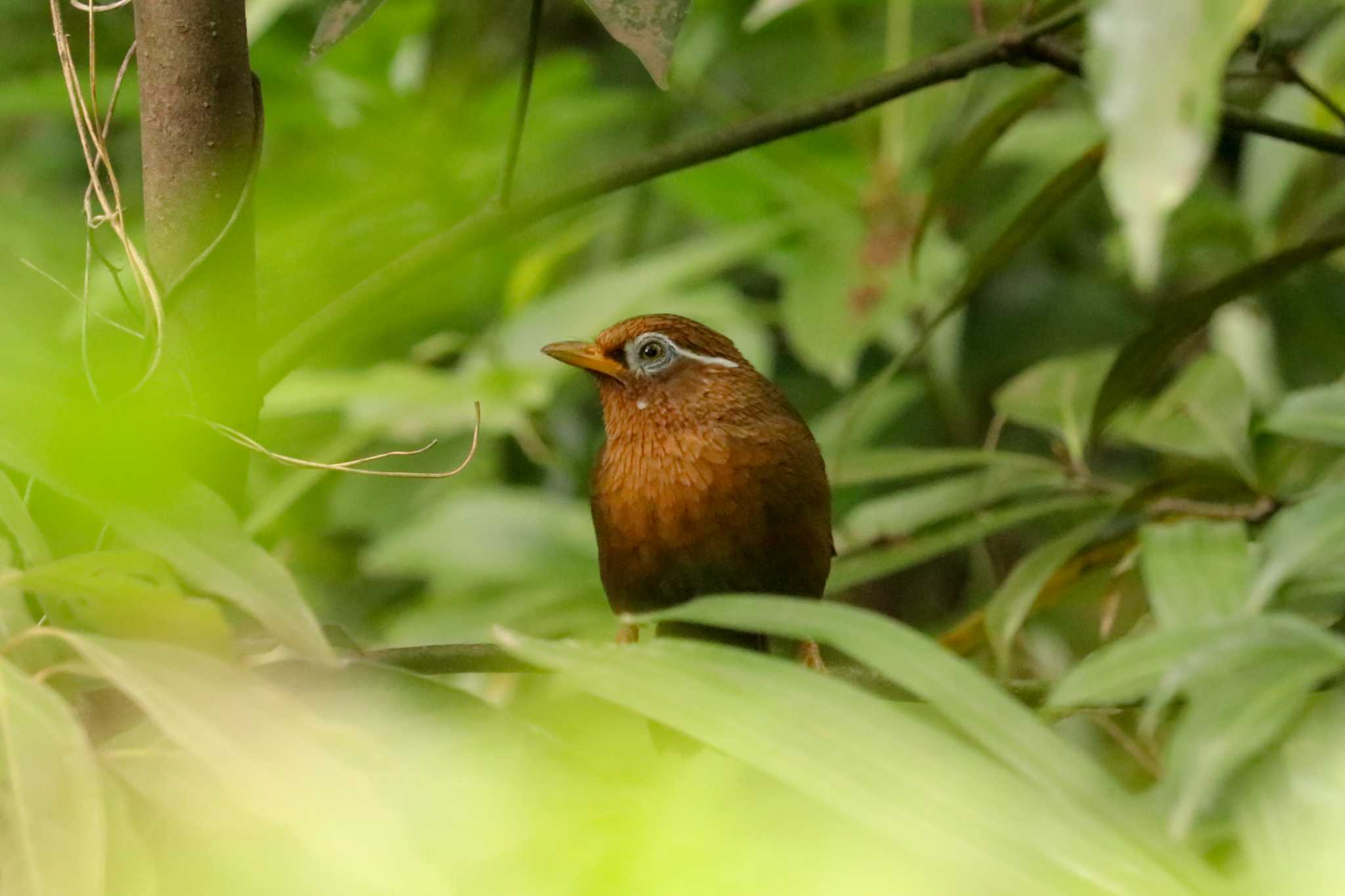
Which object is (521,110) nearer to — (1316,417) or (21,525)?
(21,525)

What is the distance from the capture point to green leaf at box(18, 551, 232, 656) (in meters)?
1.17

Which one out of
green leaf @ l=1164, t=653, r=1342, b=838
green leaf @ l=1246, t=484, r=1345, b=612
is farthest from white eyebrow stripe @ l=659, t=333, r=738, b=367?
green leaf @ l=1164, t=653, r=1342, b=838

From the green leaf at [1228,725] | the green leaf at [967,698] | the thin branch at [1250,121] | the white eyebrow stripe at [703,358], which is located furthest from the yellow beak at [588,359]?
the green leaf at [1228,725]

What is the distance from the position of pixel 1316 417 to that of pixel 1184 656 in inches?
33.2

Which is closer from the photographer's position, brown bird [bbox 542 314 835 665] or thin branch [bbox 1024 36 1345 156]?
thin branch [bbox 1024 36 1345 156]

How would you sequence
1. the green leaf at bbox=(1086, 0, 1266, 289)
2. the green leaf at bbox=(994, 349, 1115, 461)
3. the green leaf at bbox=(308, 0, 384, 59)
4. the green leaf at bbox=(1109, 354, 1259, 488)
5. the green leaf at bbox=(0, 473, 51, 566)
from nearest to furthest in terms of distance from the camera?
the green leaf at bbox=(1086, 0, 1266, 289), the green leaf at bbox=(0, 473, 51, 566), the green leaf at bbox=(308, 0, 384, 59), the green leaf at bbox=(1109, 354, 1259, 488), the green leaf at bbox=(994, 349, 1115, 461)

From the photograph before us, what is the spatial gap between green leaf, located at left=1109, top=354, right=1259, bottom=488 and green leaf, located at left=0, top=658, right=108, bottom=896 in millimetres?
1787

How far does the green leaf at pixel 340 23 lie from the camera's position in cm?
176

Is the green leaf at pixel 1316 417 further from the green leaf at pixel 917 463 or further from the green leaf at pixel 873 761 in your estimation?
the green leaf at pixel 873 761

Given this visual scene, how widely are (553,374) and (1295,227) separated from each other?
6.95 feet

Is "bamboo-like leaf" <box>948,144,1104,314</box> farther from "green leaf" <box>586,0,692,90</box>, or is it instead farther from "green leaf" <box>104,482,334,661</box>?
"green leaf" <box>104,482,334,661</box>

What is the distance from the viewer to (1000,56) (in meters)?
1.92

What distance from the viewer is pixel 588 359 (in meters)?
2.77

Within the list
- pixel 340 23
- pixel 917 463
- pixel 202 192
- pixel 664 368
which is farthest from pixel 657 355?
pixel 202 192
